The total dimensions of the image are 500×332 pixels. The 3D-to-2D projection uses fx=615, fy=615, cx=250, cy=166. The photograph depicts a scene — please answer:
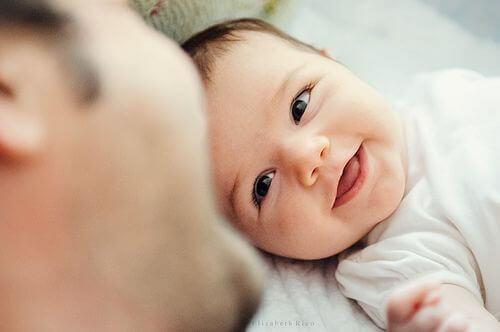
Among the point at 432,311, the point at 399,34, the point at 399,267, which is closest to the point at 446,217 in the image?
the point at 399,267

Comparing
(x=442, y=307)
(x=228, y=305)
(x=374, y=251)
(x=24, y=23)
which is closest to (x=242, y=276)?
(x=228, y=305)

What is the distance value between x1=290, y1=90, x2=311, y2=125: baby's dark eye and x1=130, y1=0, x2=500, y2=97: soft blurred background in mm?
271

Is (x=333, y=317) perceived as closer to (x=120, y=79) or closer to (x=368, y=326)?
(x=368, y=326)

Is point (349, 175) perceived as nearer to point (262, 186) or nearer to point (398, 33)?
point (262, 186)

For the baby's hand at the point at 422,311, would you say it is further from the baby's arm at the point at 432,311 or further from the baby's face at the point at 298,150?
the baby's face at the point at 298,150

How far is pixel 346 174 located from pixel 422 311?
206mm

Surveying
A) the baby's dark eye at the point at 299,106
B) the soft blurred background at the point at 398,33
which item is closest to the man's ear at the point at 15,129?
the baby's dark eye at the point at 299,106

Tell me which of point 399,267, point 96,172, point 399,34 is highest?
point 96,172

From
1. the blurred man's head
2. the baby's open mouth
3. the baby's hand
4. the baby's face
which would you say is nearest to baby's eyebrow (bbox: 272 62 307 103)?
the baby's face

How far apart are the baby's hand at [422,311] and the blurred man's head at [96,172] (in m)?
0.26

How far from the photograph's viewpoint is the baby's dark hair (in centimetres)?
63

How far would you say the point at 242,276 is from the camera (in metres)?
0.28

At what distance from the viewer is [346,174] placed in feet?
2.15

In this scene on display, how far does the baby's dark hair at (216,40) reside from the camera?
0.63 m
